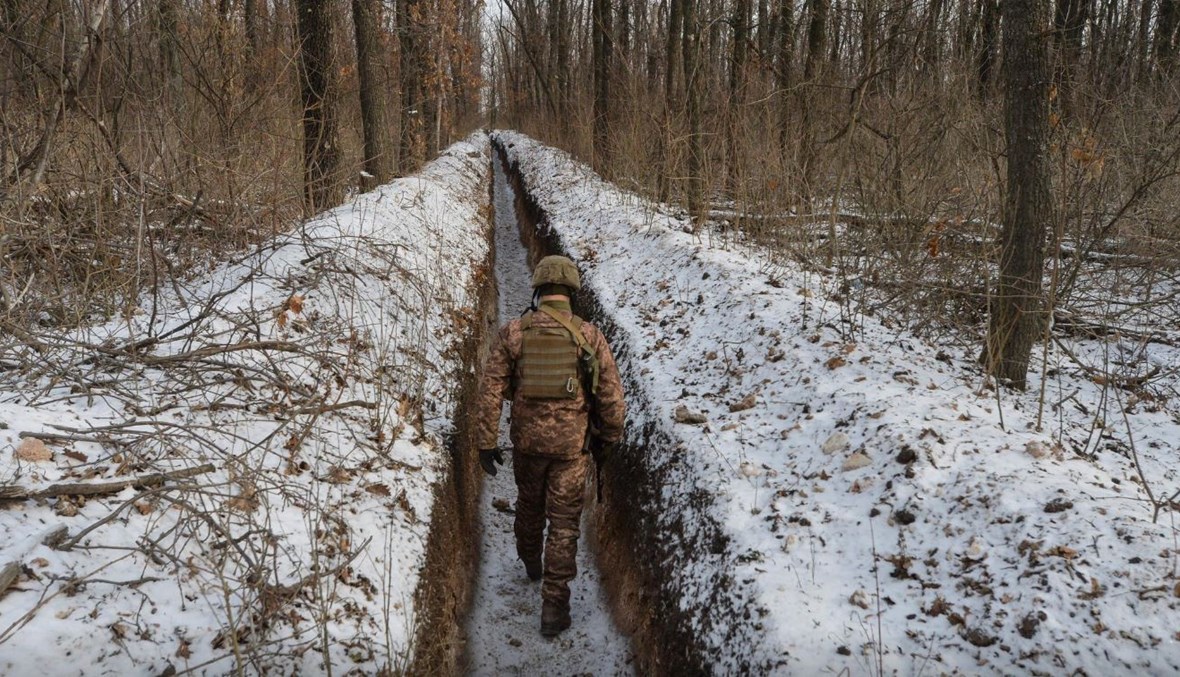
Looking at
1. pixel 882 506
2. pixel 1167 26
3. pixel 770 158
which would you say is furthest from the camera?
pixel 1167 26

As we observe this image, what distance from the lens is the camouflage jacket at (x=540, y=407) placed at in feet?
13.2

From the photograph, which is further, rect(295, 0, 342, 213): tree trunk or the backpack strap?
rect(295, 0, 342, 213): tree trunk

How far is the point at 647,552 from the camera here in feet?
12.9

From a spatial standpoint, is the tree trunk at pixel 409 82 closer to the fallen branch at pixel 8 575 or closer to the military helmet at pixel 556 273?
the military helmet at pixel 556 273

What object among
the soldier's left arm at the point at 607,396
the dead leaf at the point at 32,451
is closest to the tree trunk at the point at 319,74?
the soldier's left arm at the point at 607,396

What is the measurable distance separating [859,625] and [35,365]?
13.5 feet

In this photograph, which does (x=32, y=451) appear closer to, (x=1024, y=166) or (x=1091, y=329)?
(x=1024, y=166)

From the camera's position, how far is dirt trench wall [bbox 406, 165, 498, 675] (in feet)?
10.6

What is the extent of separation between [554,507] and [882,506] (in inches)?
75.3

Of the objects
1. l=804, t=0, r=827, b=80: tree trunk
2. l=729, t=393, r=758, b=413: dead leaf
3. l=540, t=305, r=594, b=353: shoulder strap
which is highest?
l=804, t=0, r=827, b=80: tree trunk

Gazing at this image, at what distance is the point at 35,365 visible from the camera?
3.29m

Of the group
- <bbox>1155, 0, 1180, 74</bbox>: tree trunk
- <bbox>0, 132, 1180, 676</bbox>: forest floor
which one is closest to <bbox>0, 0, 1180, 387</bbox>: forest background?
<bbox>0, 132, 1180, 676</bbox>: forest floor

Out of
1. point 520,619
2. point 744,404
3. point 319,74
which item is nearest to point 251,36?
point 319,74

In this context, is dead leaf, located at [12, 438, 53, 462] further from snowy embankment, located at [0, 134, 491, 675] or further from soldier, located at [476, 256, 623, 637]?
soldier, located at [476, 256, 623, 637]
